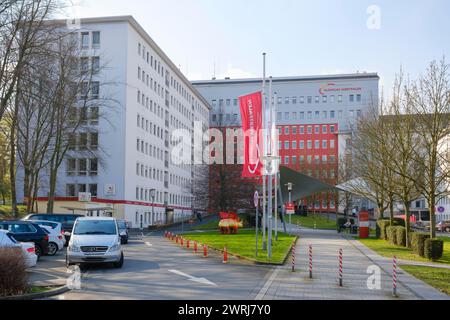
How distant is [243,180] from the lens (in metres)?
62.4

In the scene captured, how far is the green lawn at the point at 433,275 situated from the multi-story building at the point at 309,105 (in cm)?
9621

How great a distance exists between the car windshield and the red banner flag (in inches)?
306

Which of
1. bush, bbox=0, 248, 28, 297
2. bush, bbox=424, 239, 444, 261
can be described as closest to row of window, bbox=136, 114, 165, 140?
bush, bbox=424, 239, 444, 261

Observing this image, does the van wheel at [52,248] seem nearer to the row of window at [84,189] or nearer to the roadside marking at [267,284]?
the roadside marking at [267,284]

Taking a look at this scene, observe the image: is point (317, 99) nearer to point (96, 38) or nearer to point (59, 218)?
point (96, 38)

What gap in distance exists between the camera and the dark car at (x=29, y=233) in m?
24.0

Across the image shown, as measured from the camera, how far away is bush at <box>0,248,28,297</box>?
41.8 feet

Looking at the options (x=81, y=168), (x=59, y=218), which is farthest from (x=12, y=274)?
(x=81, y=168)

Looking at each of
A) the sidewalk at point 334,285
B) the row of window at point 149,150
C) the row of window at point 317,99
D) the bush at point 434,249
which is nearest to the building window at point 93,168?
the row of window at point 149,150

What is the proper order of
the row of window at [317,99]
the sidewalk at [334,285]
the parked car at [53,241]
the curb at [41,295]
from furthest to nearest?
the row of window at [317,99] → the parked car at [53,241] → the sidewalk at [334,285] → the curb at [41,295]

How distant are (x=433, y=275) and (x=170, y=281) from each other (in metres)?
9.78

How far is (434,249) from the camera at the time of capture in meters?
25.3

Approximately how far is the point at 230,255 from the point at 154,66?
53395 mm
